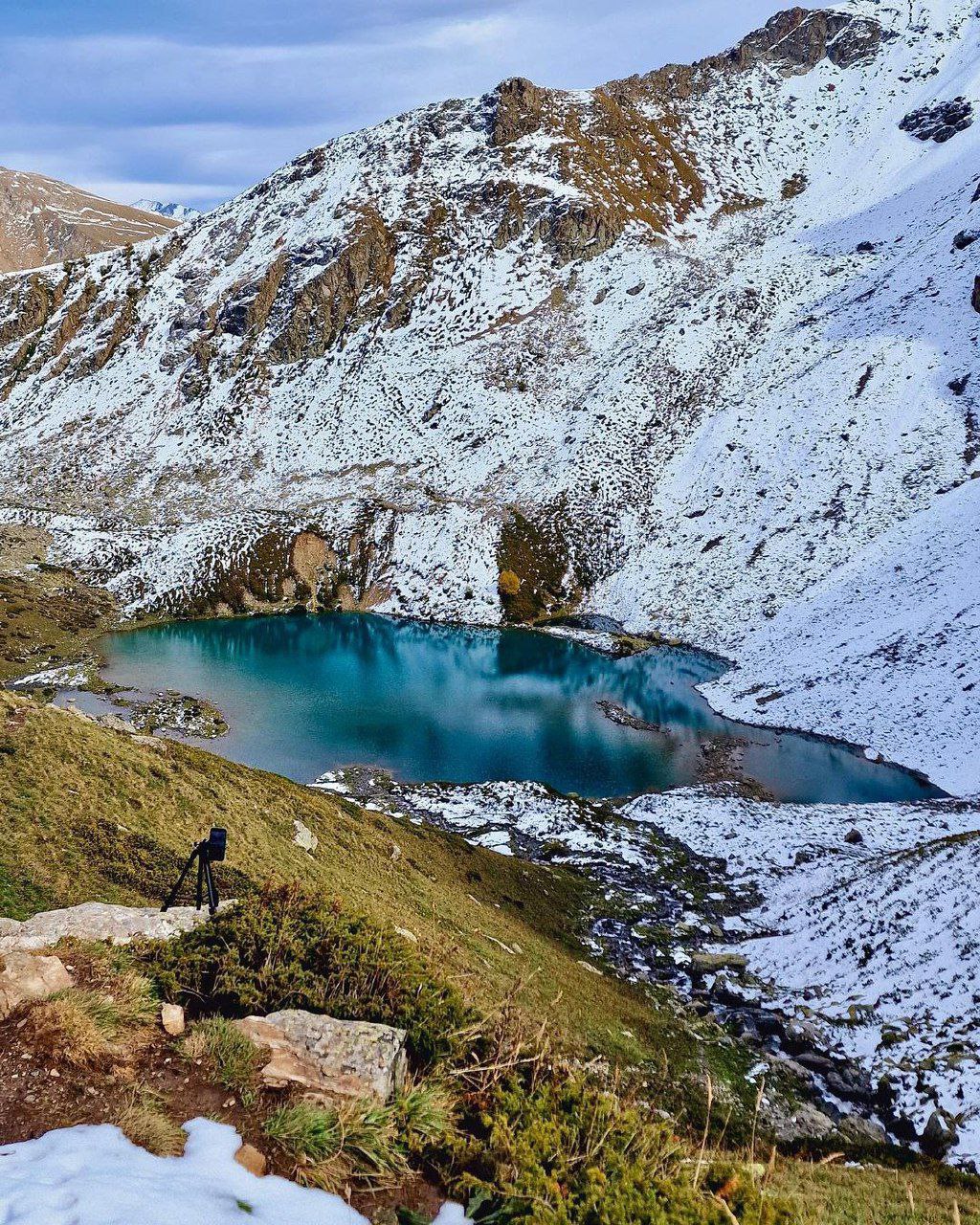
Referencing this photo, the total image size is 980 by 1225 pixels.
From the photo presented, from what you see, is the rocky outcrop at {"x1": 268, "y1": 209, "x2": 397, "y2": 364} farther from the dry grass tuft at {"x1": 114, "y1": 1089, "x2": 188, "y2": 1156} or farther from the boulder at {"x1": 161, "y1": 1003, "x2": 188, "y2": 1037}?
the dry grass tuft at {"x1": 114, "y1": 1089, "x2": 188, "y2": 1156}

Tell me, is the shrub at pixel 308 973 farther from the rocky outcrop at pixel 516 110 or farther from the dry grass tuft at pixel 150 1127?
the rocky outcrop at pixel 516 110

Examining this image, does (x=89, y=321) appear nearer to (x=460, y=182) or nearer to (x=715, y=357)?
(x=460, y=182)

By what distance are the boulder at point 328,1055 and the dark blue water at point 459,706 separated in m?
33.7

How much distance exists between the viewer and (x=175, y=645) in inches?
2522

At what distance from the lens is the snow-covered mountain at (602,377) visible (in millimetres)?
63750

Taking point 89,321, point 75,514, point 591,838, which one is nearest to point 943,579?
point 591,838

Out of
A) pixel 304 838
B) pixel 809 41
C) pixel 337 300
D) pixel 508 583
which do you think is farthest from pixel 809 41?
pixel 304 838

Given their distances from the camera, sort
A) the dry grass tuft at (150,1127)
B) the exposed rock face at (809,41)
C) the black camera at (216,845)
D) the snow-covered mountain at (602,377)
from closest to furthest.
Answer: the dry grass tuft at (150,1127) → the black camera at (216,845) → the snow-covered mountain at (602,377) → the exposed rock face at (809,41)

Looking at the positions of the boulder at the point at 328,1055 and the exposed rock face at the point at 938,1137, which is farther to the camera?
the exposed rock face at the point at 938,1137

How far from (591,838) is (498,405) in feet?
238

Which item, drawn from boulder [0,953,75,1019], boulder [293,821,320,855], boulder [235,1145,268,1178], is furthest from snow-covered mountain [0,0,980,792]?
boulder [0,953,75,1019]

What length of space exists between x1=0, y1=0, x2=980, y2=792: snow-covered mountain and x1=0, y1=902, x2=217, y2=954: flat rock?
41.2 meters

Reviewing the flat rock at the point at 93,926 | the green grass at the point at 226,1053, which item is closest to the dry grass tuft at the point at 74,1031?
the green grass at the point at 226,1053

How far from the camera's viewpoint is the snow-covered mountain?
209 feet
